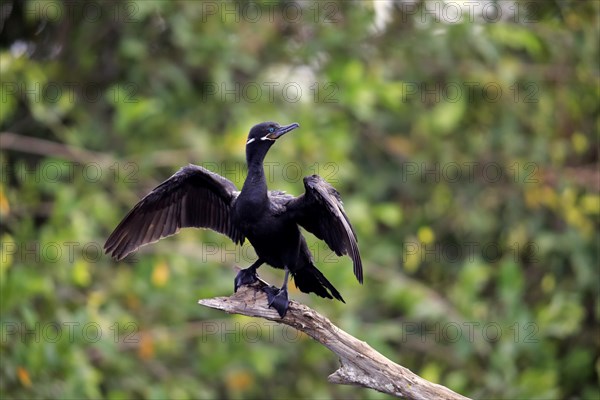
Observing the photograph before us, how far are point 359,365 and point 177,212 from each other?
1.90 m

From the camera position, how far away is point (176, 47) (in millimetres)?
10219

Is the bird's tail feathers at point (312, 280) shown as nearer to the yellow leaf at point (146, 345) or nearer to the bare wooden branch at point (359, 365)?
the bare wooden branch at point (359, 365)

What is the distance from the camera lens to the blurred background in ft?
27.8

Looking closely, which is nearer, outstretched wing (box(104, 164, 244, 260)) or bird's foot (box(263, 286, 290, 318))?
bird's foot (box(263, 286, 290, 318))

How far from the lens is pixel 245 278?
6.05 meters

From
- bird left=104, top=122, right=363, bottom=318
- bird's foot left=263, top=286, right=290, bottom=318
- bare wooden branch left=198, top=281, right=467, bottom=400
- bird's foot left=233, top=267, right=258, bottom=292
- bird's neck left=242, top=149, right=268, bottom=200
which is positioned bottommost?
bare wooden branch left=198, top=281, right=467, bottom=400

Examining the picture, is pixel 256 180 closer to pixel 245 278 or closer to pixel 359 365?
pixel 245 278

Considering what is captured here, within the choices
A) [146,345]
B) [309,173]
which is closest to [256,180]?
[146,345]

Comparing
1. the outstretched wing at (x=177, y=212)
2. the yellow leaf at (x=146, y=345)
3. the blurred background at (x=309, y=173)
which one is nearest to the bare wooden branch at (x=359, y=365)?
the outstretched wing at (x=177, y=212)

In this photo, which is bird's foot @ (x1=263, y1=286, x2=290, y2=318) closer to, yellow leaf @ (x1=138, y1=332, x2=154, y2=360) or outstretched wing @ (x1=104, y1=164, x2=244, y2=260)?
outstretched wing @ (x1=104, y1=164, x2=244, y2=260)

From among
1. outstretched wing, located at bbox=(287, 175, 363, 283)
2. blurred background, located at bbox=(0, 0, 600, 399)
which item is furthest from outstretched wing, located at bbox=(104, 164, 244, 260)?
blurred background, located at bbox=(0, 0, 600, 399)

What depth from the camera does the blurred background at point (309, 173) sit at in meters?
8.48

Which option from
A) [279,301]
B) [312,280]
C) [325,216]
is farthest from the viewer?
[312,280]

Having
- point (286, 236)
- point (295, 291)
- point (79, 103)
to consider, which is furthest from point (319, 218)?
point (79, 103)
